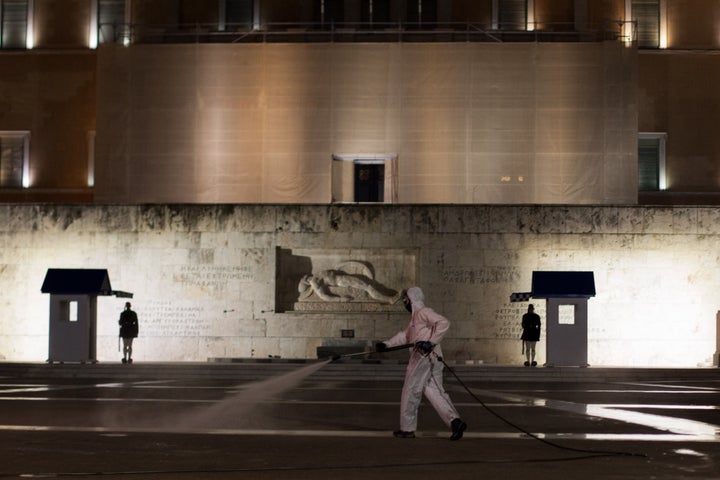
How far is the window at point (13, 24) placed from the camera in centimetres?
3922

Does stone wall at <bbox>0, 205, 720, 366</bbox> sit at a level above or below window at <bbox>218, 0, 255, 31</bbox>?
→ below

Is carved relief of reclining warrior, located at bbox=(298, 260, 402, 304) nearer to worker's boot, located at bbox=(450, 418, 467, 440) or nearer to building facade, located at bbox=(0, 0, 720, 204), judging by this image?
building facade, located at bbox=(0, 0, 720, 204)

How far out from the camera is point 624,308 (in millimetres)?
30422

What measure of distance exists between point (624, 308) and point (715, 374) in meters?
4.59

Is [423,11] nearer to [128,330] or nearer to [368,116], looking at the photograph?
[368,116]

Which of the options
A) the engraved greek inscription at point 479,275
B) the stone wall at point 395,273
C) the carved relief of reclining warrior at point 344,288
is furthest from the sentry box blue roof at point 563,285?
the carved relief of reclining warrior at point 344,288

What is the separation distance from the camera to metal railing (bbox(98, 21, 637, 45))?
35344 mm

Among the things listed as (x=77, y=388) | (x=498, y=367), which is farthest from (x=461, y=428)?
(x=498, y=367)

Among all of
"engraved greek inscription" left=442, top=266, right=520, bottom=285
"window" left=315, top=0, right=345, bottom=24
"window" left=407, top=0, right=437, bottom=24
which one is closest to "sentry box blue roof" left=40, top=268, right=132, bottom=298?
"engraved greek inscription" left=442, top=266, right=520, bottom=285

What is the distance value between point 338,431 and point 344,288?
17423 millimetres

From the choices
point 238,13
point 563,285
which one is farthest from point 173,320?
point 238,13

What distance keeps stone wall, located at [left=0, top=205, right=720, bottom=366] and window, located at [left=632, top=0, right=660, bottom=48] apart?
9.94 meters

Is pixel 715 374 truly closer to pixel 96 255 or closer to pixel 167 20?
pixel 96 255

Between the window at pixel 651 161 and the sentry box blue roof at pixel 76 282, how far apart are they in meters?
18.3
